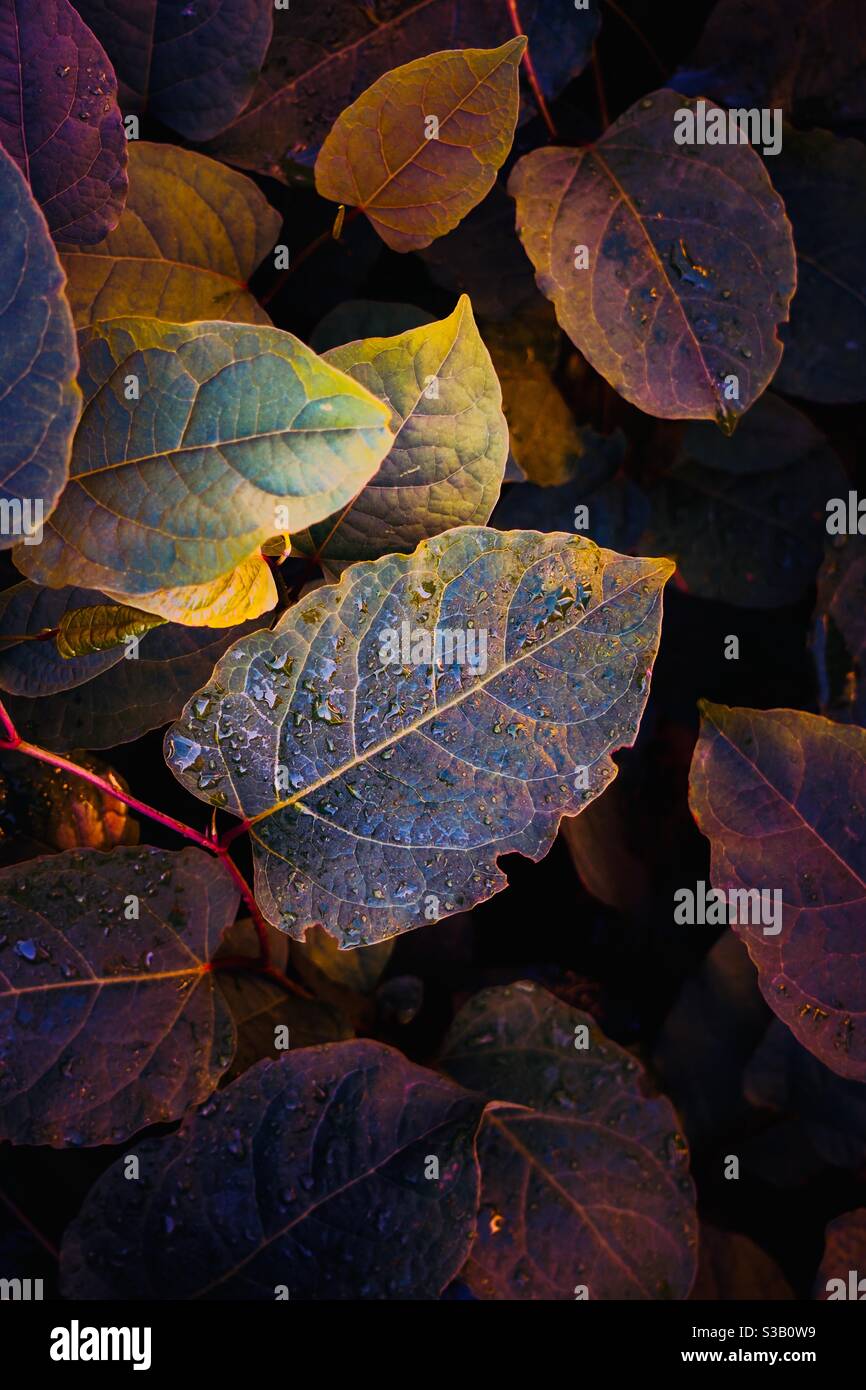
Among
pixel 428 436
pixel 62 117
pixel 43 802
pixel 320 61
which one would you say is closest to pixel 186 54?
pixel 320 61

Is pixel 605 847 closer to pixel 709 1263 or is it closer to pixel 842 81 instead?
pixel 709 1263

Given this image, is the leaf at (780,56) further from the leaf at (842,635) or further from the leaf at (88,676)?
the leaf at (88,676)

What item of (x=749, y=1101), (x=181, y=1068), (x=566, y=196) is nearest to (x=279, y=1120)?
(x=181, y=1068)

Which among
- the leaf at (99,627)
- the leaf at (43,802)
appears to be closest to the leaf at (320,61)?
the leaf at (99,627)

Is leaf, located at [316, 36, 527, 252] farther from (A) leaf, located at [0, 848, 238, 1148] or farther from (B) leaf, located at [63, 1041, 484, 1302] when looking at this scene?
(B) leaf, located at [63, 1041, 484, 1302]

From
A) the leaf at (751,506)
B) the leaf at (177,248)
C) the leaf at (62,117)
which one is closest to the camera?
the leaf at (62,117)
